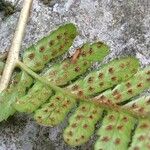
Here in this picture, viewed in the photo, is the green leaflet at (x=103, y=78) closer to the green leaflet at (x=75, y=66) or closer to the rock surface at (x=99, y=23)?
the green leaflet at (x=75, y=66)

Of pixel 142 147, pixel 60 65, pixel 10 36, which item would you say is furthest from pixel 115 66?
pixel 10 36

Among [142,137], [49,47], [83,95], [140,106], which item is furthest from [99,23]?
[142,137]

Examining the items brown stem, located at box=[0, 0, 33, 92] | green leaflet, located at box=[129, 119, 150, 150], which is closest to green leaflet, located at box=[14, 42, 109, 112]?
brown stem, located at box=[0, 0, 33, 92]

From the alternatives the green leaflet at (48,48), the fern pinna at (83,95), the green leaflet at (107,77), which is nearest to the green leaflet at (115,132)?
the fern pinna at (83,95)

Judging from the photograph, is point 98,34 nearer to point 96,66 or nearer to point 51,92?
point 96,66

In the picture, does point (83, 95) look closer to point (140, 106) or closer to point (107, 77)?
point (107, 77)

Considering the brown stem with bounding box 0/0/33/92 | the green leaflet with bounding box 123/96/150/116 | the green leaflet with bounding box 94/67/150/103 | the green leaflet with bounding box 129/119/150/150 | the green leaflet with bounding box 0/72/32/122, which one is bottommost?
the green leaflet with bounding box 129/119/150/150

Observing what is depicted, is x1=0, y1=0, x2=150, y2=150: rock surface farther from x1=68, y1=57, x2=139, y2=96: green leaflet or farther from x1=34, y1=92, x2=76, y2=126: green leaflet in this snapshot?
x1=34, y1=92, x2=76, y2=126: green leaflet
